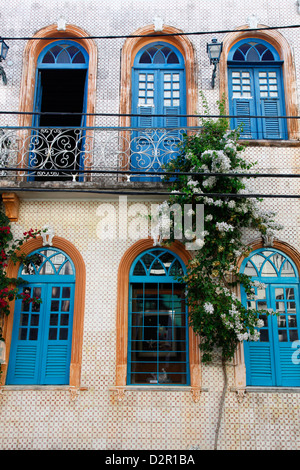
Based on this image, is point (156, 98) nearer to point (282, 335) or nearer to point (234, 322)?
point (234, 322)

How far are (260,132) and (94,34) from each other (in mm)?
4237

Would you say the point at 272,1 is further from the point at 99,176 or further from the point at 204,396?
the point at 204,396

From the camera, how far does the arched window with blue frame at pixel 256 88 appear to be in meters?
8.61

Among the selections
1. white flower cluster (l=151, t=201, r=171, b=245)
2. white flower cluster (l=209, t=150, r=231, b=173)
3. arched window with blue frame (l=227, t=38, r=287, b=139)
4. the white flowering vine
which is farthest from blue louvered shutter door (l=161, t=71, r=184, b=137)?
white flower cluster (l=151, t=201, r=171, b=245)

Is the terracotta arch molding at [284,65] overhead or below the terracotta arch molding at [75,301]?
overhead

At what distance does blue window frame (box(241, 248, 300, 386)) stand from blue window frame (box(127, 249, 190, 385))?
120 cm

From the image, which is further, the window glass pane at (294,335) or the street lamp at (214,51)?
→ the street lamp at (214,51)

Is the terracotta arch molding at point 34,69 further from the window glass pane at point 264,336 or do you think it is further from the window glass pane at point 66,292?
the window glass pane at point 264,336

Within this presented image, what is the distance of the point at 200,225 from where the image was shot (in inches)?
276

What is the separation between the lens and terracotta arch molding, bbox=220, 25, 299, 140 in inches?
332

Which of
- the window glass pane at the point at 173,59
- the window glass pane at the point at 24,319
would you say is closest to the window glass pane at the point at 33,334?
the window glass pane at the point at 24,319

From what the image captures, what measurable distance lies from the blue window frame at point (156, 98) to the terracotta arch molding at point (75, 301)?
2.02 meters

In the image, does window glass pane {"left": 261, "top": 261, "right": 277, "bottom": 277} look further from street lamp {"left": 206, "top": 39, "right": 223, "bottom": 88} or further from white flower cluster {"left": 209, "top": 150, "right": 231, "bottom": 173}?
street lamp {"left": 206, "top": 39, "right": 223, "bottom": 88}

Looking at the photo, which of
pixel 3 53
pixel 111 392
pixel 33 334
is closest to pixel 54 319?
pixel 33 334
